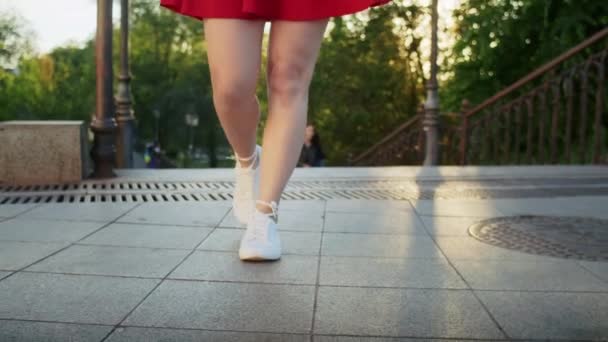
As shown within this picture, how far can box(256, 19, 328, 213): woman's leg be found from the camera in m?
2.68

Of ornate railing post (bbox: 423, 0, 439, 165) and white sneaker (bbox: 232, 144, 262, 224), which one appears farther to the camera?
ornate railing post (bbox: 423, 0, 439, 165)

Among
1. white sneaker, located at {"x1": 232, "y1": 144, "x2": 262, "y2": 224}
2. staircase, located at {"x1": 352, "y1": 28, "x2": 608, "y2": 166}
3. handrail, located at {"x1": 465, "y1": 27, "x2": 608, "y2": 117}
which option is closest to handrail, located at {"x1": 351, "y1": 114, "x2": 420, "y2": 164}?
staircase, located at {"x1": 352, "y1": 28, "x2": 608, "y2": 166}

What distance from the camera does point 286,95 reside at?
9.15 feet

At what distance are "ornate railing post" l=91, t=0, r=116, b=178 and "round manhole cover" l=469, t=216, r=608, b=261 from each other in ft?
10.2

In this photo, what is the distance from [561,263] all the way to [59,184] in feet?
11.7

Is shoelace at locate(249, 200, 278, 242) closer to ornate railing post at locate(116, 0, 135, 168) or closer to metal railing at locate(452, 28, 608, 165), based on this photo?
metal railing at locate(452, 28, 608, 165)

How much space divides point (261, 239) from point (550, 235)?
4.93 ft

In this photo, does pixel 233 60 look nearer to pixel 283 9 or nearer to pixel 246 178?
pixel 283 9

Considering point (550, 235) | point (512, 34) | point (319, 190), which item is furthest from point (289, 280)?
point (512, 34)

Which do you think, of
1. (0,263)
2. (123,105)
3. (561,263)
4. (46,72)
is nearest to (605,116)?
(123,105)

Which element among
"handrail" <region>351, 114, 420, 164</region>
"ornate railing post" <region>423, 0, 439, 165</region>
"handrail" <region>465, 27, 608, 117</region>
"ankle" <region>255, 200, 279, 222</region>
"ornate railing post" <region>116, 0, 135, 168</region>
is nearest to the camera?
"ankle" <region>255, 200, 279, 222</region>

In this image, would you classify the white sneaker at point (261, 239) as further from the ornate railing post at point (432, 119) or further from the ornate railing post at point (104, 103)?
the ornate railing post at point (432, 119)

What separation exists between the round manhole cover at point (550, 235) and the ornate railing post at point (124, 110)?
6314mm

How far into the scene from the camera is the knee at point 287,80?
2.74 m
